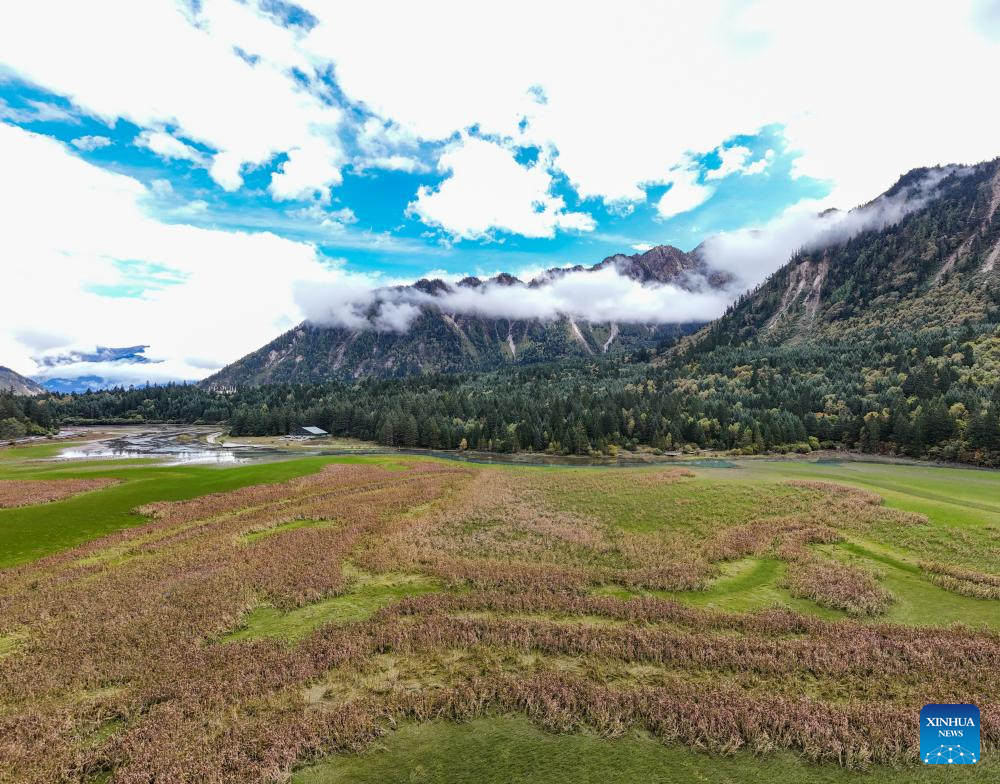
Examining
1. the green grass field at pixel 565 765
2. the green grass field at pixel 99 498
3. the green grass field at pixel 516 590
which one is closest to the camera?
the green grass field at pixel 565 765

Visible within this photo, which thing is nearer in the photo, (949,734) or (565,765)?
(565,765)

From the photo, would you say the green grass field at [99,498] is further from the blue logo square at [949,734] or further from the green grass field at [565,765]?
the blue logo square at [949,734]

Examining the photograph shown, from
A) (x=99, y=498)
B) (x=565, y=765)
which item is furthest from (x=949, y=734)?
(x=99, y=498)

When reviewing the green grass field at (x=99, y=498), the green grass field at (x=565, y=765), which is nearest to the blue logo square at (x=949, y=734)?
the green grass field at (x=565, y=765)

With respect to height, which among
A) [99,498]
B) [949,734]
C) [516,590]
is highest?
[949,734]

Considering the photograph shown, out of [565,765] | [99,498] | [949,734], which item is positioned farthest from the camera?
[99,498]

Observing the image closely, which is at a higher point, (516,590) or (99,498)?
(99,498)

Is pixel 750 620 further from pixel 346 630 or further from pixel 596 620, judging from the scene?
pixel 346 630

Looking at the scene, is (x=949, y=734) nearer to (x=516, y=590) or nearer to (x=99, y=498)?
(x=516, y=590)
